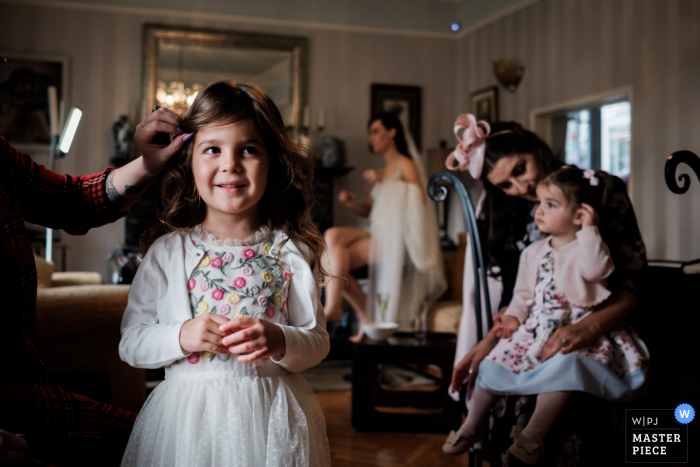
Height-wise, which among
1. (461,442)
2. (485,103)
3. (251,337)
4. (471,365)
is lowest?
(461,442)

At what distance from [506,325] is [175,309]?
960 mm

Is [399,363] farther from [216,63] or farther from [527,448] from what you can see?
[216,63]

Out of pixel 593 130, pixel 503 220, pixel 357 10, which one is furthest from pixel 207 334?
pixel 357 10

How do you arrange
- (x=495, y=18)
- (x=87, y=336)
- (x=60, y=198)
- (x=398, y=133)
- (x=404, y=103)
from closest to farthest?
(x=60, y=198)
(x=87, y=336)
(x=398, y=133)
(x=495, y=18)
(x=404, y=103)

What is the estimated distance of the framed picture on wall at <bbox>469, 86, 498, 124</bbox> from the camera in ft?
16.9

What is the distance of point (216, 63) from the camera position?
5219 mm

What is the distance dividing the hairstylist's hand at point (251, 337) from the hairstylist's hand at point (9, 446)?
30 centimetres

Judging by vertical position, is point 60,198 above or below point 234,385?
above

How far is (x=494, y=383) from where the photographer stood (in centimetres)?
155

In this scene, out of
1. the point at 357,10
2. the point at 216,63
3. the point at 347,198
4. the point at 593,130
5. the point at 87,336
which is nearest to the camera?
the point at 87,336

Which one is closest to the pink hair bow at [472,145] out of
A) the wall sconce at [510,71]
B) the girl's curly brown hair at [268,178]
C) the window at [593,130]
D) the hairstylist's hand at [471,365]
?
the hairstylist's hand at [471,365]

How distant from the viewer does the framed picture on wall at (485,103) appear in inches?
203

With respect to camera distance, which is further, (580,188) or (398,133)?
(398,133)

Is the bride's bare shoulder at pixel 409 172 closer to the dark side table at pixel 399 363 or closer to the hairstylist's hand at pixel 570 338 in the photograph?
the dark side table at pixel 399 363
